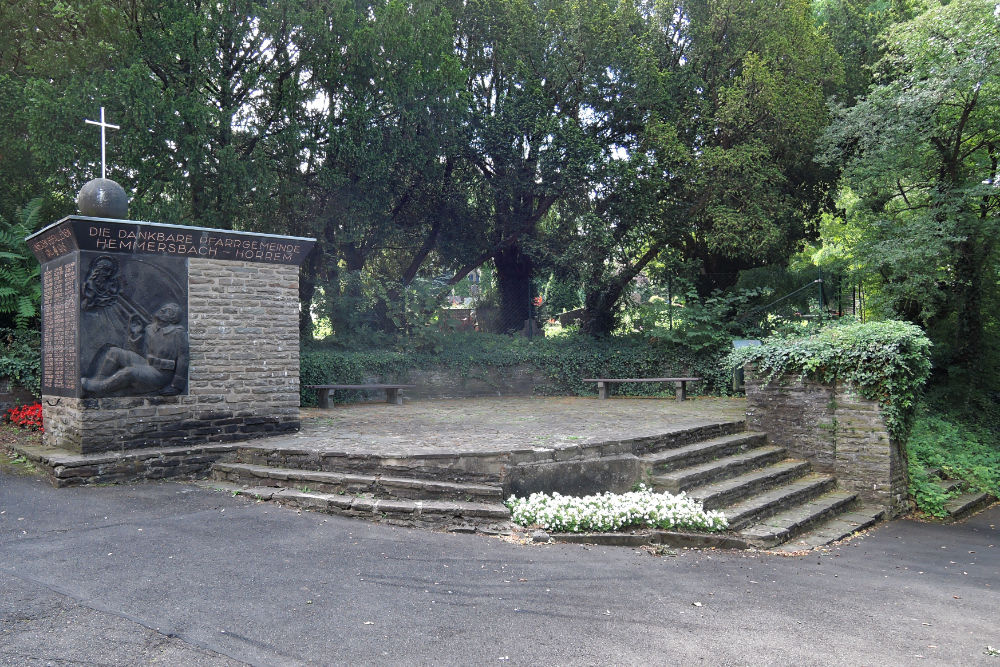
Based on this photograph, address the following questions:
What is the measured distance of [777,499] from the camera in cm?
768

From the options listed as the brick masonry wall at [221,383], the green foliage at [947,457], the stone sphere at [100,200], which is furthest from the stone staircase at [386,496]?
the green foliage at [947,457]

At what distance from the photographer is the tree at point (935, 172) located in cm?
1085

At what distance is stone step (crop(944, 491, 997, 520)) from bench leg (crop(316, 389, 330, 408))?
995 centimetres

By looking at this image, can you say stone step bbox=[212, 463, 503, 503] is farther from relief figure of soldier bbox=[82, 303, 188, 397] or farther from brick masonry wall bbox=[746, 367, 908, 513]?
brick masonry wall bbox=[746, 367, 908, 513]

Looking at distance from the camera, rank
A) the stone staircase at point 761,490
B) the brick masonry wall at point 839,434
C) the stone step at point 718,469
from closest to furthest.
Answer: the stone staircase at point 761,490
the stone step at point 718,469
the brick masonry wall at point 839,434

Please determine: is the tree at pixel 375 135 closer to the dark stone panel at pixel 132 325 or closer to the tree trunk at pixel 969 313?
the dark stone panel at pixel 132 325

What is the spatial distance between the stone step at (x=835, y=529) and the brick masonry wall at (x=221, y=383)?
21.3 feet

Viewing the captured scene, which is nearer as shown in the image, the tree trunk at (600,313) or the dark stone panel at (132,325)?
the dark stone panel at (132,325)

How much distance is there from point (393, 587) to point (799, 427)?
22.2ft

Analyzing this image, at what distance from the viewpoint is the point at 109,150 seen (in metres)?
11.2

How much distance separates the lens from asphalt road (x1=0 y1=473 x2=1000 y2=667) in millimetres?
3814

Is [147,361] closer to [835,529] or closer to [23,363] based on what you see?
[23,363]

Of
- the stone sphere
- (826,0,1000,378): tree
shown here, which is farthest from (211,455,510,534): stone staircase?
(826,0,1000,378): tree

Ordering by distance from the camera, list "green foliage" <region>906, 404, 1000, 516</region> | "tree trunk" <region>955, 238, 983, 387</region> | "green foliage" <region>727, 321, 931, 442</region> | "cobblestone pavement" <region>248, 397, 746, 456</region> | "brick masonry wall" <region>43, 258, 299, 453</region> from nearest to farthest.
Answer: "brick masonry wall" <region>43, 258, 299, 453</region>
"cobblestone pavement" <region>248, 397, 746, 456</region>
"green foliage" <region>727, 321, 931, 442</region>
"green foliage" <region>906, 404, 1000, 516</region>
"tree trunk" <region>955, 238, 983, 387</region>
